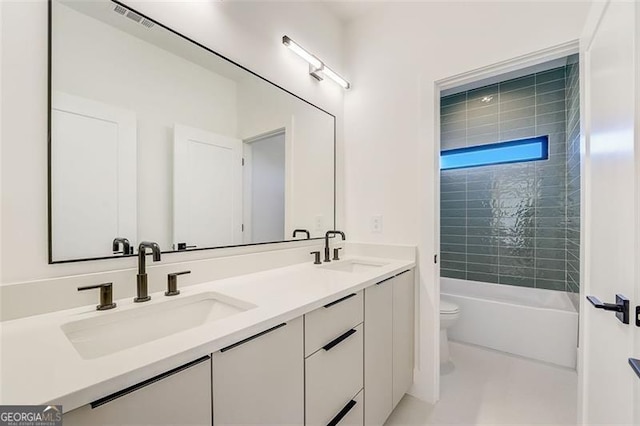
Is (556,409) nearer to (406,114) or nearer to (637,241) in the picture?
(637,241)

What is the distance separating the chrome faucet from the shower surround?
117 inches

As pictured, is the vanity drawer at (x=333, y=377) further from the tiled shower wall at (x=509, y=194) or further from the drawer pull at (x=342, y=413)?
the tiled shower wall at (x=509, y=194)

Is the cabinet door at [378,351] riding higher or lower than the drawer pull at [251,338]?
lower

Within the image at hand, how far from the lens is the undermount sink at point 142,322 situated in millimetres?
781

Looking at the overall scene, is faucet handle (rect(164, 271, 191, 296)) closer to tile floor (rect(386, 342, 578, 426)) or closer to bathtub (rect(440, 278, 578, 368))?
tile floor (rect(386, 342, 578, 426))

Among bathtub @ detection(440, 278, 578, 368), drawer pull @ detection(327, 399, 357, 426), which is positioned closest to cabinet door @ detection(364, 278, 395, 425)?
drawer pull @ detection(327, 399, 357, 426)

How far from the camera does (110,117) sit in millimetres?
1000

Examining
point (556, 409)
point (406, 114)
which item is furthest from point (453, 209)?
point (556, 409)

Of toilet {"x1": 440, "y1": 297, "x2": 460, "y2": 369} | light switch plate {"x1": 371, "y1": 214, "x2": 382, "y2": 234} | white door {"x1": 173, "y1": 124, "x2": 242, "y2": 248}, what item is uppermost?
white door {"x1": 173, "y1": 124, "x2": 242, "y2": 248}

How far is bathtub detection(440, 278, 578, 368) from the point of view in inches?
82.5

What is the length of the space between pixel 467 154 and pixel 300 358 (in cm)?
302

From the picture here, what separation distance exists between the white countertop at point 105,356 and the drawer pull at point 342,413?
19.0 inches

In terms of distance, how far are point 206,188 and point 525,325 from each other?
8.68 ft

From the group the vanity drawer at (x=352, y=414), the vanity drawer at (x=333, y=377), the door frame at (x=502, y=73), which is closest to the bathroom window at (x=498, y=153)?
the door frame at (x=502, y=73)
